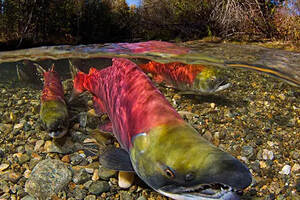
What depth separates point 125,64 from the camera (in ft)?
12.3

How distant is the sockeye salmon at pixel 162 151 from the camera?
178cm

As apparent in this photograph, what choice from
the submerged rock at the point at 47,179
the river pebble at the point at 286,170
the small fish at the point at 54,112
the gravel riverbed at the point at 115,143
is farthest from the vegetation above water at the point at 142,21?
the submerged rock at the point at 47,179

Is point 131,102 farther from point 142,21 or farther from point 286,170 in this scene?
point 142,21

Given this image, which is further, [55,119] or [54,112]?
[54,112]

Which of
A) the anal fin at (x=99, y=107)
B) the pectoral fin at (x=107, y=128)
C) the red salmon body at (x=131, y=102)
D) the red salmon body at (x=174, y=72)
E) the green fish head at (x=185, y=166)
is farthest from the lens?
the red salmon body at (x=174, y=72)

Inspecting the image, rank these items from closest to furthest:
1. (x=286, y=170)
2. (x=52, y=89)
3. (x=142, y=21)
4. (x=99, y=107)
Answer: (x=286, y=170) < (x=99, y=107) < (x=52, y=89) < (x=142, y=21)

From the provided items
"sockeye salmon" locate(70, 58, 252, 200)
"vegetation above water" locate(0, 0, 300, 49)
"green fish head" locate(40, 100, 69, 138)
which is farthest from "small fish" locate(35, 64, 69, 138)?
"vegetation above water" locate(0, 0, 300, 49)

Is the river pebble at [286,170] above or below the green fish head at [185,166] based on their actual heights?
below

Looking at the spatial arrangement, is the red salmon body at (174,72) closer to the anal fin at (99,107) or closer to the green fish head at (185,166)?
the anal fin at (99,107)

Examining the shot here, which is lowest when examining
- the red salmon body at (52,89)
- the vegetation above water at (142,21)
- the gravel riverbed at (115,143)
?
the gravel riverbed at (115,143)

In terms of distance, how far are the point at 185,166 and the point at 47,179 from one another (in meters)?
2.44

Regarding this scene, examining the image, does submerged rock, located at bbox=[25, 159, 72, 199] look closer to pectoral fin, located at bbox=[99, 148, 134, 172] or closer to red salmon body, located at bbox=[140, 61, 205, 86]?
pectoral fin, located at bbox=[99, 148, 134, 172]

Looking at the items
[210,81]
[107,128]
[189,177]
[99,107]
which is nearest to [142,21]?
[210,81]

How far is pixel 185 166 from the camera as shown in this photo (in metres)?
1.96
